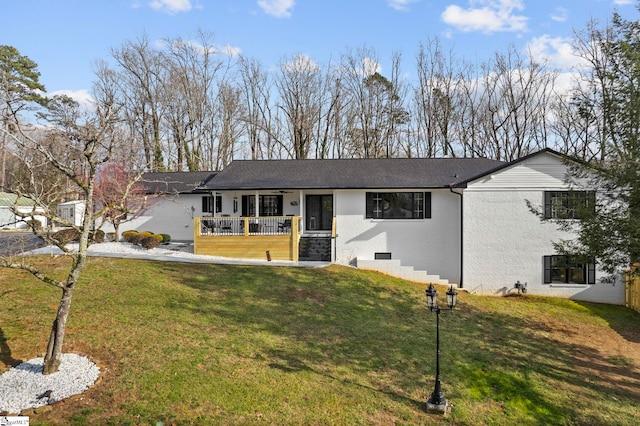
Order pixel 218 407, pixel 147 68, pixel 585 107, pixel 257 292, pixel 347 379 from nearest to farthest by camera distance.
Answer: pixel 218 407 < pixel 347 379 < pixel 585 107 < pixel 257 292 < pixel 147 68

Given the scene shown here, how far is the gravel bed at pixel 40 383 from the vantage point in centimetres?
541

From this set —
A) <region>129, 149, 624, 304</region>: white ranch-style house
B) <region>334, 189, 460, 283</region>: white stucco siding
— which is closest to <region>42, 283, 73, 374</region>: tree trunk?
<region>129, 149, 624, 304</region>: white ranch-style house

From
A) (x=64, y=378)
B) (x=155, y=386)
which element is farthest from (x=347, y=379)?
(x=64, y=378)

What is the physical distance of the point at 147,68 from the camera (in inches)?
1334

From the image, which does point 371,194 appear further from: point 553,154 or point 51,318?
point 51,318

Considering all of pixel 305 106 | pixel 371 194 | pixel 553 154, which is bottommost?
pixel 371 194

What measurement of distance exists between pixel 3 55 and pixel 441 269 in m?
39.5

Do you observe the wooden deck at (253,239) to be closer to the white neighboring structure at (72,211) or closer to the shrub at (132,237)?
the shrub at (132,237)

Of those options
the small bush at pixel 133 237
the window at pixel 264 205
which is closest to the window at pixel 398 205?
the window at pixel 264 205

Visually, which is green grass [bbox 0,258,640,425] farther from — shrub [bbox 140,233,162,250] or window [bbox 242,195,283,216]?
window [bbox 242,195,283,216]

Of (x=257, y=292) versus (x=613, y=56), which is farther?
(x=257, y=292)

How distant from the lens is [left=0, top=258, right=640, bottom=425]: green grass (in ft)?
19.3

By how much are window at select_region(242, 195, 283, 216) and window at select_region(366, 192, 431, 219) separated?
186 inches

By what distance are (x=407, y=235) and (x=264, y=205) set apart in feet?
24.0
